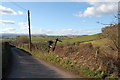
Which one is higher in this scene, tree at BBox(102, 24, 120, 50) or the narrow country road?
tree at BBox(102, 24, 120, 50)

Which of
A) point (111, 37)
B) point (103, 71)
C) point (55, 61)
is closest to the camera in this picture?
point (103, 71)

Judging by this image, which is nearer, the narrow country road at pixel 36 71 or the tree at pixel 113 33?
the narrow country road at pixel 36 71

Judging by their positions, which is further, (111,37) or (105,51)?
(105,51)

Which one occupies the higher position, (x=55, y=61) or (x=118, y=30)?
(x=118, y=30)

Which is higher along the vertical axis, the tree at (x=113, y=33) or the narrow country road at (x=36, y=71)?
the tree at (x=113, y=33)

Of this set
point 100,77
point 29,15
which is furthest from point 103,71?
point 29,15

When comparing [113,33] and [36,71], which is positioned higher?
[113,33]

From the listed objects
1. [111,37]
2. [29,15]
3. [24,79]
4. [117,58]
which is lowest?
[24,79]

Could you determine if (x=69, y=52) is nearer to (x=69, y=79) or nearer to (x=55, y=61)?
(x=55, y=61)

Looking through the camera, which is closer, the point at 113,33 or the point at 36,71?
the point at 113,33

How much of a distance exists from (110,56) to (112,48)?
666mm

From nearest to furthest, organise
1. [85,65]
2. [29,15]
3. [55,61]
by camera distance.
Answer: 1. [85,65]
2. [55,61]
3. [29,15]

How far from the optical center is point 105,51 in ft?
34.8

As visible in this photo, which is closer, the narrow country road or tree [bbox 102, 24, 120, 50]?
the narrow country road
